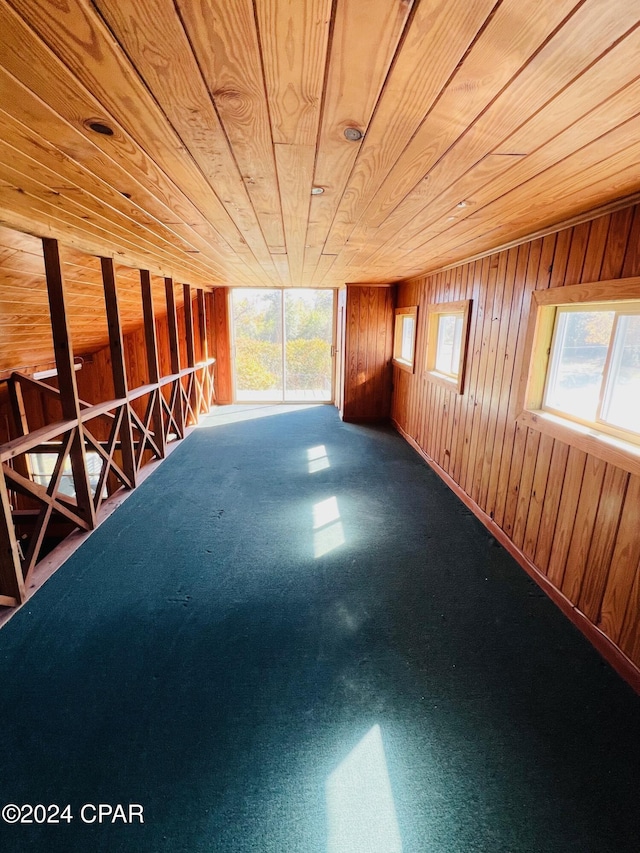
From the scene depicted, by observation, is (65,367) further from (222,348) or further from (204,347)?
(222,348)

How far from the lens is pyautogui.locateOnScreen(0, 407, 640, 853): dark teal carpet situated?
1171mm

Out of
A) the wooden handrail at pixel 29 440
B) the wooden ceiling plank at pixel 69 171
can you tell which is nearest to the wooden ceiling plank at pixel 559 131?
the wooden ceiling plank at pixel 69 171

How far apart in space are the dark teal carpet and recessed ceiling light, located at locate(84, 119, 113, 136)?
2.02 metres

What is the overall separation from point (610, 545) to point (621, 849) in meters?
1.07

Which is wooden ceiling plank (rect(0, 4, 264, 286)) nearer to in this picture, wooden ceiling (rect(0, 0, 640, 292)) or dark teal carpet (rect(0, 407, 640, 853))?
wooden ceiling (rect(0, 0, 640, 292))

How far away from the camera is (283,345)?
6.92 metres

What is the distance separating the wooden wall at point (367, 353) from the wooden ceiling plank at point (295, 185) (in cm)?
309

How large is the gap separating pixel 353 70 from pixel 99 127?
795mm

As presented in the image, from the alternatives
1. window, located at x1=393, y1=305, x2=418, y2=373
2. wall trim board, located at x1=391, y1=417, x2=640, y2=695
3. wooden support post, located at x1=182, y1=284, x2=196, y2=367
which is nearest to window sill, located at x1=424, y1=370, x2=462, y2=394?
window, located at x1=393, y1=305, x2=418, y2=373

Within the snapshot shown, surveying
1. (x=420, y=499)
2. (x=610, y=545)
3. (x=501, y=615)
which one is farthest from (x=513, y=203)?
(x=420, y=499)

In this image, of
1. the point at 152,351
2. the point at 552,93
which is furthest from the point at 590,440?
the point at 152,351

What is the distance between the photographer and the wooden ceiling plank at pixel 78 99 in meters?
0.78

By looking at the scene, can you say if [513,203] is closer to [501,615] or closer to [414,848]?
[501,615]

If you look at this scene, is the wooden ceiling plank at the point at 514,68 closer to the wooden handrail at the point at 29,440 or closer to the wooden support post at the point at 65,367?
the wooden support post at the point at 65,367
